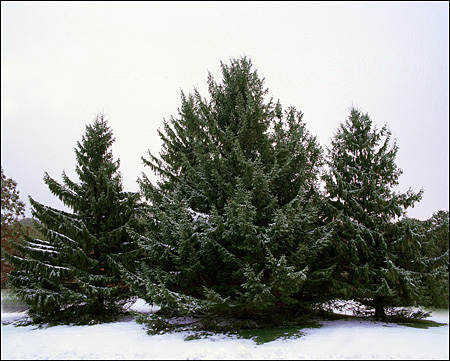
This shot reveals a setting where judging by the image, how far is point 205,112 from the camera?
393 inches

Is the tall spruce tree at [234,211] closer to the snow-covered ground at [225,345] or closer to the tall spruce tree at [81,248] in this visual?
the snow-covered ground at [225,345]

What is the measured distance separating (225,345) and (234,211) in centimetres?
329

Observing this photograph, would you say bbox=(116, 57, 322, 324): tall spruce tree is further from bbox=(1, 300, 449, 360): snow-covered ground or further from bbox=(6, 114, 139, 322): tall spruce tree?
bbox=(6, 114, 139, 322): tall spruce tree

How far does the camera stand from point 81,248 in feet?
31.6

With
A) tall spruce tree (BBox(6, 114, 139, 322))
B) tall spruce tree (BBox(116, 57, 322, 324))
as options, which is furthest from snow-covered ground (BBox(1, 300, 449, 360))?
tall spruce tree (BBox(6, 114, 139, 322))

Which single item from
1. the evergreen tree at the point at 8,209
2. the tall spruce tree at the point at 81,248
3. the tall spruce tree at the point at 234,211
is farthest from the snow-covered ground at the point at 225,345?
the evergreen tree at the point at 8,209

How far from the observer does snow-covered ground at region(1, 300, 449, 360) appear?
17.1ft

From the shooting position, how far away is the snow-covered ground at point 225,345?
5.23 m

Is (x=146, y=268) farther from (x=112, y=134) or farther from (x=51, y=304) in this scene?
(x=112, y=134)

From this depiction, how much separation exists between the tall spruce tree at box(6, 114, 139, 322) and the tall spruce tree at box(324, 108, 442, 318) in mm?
6964

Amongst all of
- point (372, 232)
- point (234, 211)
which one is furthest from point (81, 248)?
point (372, 232)

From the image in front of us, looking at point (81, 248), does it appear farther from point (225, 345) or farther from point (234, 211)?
point (225, 345)

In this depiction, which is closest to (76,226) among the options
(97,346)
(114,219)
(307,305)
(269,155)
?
(114,219)

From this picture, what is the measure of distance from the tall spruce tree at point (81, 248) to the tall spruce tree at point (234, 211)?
1.28 metres
